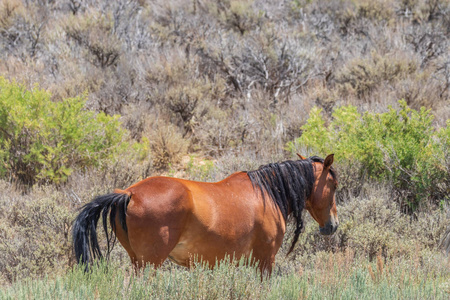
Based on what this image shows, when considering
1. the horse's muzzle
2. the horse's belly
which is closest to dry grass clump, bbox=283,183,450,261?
the horse's muzzle

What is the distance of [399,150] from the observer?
22.6ft

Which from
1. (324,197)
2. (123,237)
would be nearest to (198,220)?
(123,237)

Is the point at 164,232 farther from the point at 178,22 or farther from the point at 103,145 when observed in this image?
the point at 178,22

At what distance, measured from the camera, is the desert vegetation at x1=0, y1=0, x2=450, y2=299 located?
4.00 metres

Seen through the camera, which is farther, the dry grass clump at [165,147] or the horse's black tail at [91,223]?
the dry grass clump at [165,147]

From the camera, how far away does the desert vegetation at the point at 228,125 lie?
13.1 feet

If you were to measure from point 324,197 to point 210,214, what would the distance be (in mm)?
1191

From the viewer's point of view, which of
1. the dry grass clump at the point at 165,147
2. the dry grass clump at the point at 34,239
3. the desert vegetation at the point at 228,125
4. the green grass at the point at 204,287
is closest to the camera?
the green grass at the point at 204,287

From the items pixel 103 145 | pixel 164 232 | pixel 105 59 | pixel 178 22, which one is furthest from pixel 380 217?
pixel 178 22

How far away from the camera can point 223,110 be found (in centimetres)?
1141

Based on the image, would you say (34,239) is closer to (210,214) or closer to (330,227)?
(210,214)

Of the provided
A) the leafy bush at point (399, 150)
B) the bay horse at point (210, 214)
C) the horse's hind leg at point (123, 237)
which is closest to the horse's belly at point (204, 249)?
the bay horse at point (210, 214)

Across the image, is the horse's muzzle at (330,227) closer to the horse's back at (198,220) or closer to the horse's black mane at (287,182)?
the horse's black mane at (287,182)

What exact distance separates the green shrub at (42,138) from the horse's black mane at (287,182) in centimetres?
403
